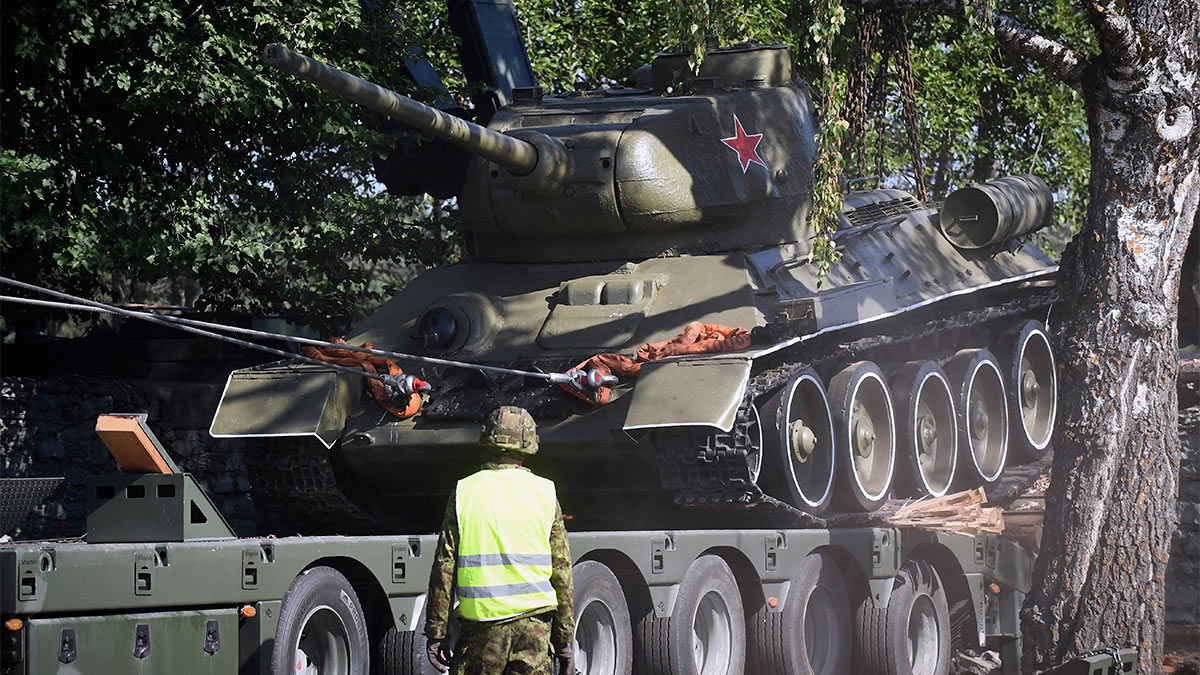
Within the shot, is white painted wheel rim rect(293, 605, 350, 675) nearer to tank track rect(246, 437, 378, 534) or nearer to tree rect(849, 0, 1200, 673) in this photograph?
tank track rect(246, 437, 378, 534)

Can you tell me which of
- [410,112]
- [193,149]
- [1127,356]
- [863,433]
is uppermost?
[193,149]

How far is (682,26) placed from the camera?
11.4 meters

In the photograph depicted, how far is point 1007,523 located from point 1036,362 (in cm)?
278

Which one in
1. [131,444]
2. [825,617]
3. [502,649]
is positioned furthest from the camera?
[825,617]

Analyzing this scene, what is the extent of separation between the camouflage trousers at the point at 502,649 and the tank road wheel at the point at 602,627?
1416 mm

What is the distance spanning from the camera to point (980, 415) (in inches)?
540

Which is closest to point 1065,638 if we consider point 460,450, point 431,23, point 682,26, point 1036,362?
point 460,450

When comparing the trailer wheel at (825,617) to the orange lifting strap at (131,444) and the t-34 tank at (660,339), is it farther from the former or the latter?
the orange lifting strap at (131,444)

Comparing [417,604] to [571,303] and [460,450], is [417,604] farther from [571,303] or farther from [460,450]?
[571,303]

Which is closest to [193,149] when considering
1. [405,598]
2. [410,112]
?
[410,112]

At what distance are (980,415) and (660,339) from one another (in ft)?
13.3

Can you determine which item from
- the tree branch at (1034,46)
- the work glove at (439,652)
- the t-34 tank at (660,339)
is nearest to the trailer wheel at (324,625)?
the work glove at (439,652)

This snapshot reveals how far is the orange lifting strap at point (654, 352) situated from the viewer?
1030 centimetres

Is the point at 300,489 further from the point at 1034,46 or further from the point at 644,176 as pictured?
the point at 1034,46
